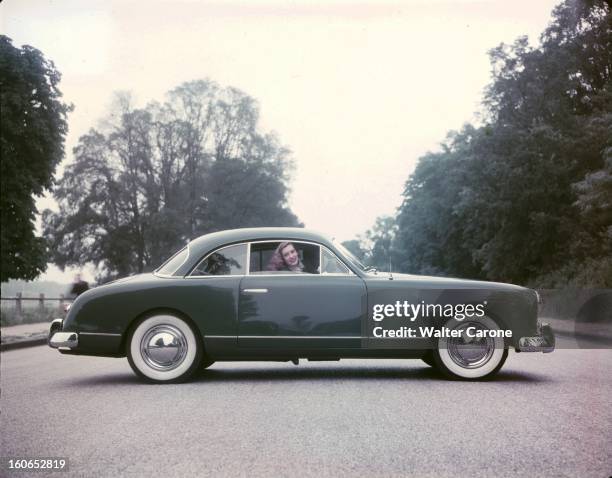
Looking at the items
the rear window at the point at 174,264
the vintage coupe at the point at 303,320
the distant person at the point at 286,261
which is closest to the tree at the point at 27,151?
the rear window at the point at 174,264

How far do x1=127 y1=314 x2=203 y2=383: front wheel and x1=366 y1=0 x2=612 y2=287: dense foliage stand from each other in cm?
2090

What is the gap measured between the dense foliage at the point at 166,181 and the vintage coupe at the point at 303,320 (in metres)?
27.7

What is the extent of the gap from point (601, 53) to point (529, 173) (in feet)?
20.1

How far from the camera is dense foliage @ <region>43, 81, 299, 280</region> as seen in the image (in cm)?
3750

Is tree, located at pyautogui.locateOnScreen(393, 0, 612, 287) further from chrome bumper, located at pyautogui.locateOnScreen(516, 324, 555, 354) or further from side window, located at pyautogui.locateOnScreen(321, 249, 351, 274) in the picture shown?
side window, located at pyautogui.locateOnScreen(321, 249, 351, 274)

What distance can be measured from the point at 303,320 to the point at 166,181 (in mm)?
32656

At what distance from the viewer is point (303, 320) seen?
7.87m

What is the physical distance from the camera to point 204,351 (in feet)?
26.1

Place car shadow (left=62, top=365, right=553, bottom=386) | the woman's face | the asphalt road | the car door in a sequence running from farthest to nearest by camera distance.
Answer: car shadow (left=62, top=365, right=553, bottom=386) → the woman's face → the car door → the asphalt road

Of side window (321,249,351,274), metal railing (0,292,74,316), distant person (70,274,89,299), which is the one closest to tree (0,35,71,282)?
metal railing (0,292,74,316)

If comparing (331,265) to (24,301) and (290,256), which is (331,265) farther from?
(24,301)

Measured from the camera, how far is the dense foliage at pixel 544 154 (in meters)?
30.2

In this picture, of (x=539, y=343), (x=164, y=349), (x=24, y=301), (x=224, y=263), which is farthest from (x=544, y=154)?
(x=164, y=349)

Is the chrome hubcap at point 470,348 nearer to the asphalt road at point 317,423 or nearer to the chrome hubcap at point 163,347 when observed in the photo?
the asphalt road at point 317,423
